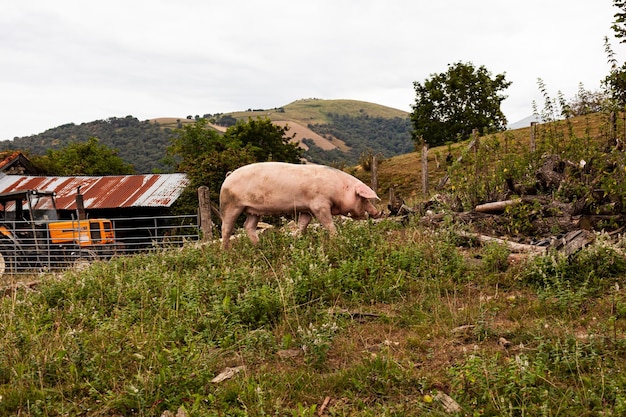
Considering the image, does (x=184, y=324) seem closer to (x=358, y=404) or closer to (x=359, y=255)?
(x=358, y=404)

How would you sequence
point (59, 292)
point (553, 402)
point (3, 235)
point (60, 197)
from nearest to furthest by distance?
point (553, 402), point (59, 292), point (3, 235), point (60, 197)

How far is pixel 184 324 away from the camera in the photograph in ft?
14.0

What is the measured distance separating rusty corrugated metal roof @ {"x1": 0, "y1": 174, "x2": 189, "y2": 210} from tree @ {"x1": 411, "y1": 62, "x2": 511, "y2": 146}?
23.7m

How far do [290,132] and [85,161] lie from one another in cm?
7816

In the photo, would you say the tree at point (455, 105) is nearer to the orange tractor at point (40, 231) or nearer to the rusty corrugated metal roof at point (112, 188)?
the rusty corrugated metal roof at point (112, 188)

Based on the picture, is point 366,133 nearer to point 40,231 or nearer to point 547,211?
point 40,231

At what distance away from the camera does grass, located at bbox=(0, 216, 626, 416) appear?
307 cm

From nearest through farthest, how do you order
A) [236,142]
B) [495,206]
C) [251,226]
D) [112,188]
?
[495,206] < [251,226] < [112,188] < [236,142]

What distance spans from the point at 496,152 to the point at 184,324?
6776 millimetres

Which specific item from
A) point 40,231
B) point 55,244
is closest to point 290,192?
point 55,244

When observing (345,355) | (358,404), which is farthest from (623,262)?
(358,404)

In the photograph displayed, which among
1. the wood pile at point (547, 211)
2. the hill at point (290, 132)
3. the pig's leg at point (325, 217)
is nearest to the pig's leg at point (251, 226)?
the pig's leg at point (325, 217)

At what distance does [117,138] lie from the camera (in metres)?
87.8

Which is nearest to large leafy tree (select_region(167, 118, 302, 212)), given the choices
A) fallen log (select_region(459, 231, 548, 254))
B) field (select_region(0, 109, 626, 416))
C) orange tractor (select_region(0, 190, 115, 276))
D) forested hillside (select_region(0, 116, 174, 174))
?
orange tractor (select_region(0, 190, 115, 276))
